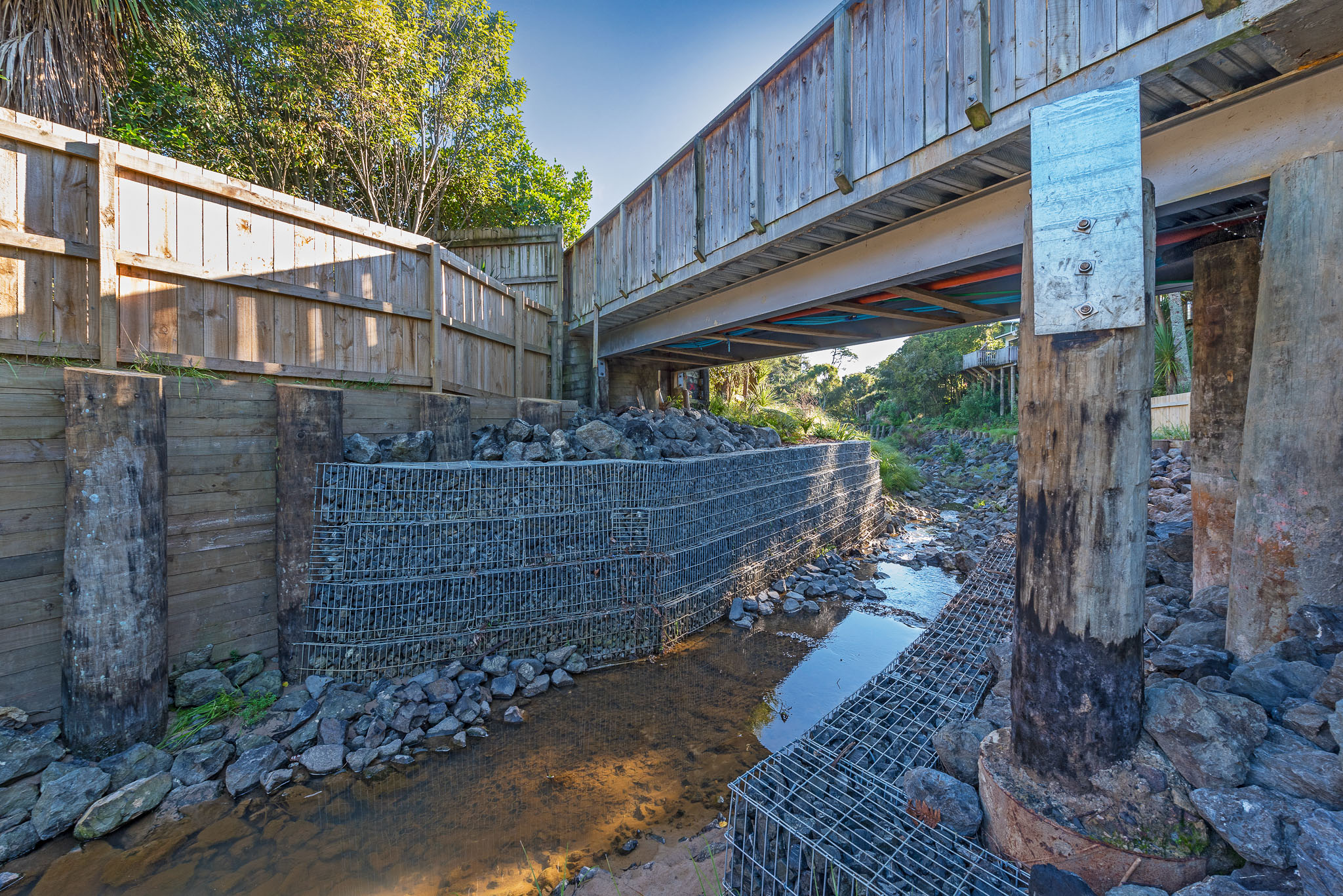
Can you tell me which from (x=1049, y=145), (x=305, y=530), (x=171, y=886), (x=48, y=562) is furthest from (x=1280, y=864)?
(x=48, y=562)

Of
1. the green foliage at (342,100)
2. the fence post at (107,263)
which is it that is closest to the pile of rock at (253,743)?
the fence post at (107,263)

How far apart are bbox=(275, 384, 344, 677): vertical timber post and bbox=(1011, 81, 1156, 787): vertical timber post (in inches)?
193

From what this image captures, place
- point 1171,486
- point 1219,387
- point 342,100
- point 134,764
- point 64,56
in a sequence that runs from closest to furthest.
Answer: point 134,764, point 1219,387, point 64,56, point 1171,486, point 342,100

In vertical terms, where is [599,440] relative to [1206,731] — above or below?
above

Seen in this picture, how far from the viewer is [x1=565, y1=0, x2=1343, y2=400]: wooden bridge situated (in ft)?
8.86

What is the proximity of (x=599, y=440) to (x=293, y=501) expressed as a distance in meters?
3.08

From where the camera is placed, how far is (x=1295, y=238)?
2676 mm

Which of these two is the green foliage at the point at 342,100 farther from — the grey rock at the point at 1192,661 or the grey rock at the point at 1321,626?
the grey rock at the point at 1321,626

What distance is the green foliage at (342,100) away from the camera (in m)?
9.91

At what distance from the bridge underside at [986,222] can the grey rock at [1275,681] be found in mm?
2335

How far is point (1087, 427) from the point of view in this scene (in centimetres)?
200

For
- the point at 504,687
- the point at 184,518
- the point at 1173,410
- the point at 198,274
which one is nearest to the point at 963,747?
the point at 504,687

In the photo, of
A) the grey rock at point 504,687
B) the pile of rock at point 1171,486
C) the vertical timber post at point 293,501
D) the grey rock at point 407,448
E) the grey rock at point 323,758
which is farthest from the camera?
the pile of rock at point 1171,486

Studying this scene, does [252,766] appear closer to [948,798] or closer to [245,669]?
[245,669]
